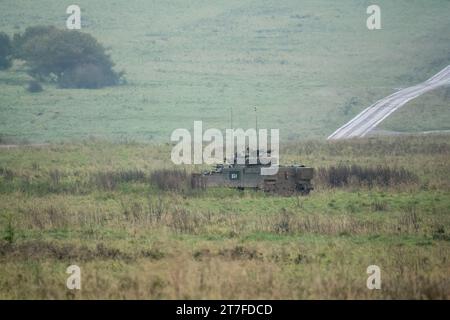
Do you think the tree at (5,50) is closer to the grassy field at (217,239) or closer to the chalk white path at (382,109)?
the chalk white path at (382,109)

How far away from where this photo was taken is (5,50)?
101m

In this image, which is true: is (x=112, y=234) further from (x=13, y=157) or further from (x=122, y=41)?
(x=122, y=41)

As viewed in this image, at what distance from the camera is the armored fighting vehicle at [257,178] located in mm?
31859

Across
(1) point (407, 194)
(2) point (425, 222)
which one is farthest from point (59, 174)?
(2) point (425, 222)

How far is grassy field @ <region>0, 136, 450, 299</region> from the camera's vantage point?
660 inches

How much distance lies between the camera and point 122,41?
11512 centimetres

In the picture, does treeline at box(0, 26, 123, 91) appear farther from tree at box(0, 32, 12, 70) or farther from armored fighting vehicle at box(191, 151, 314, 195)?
armored fighting vehicle at box(191, 151, 314, 195)

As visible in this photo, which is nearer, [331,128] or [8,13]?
[331,128]

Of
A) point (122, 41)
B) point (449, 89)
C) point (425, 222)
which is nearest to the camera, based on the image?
point (425, 222)

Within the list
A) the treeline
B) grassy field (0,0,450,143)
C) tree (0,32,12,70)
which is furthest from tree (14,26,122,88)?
grassy field (0,0,450,143)

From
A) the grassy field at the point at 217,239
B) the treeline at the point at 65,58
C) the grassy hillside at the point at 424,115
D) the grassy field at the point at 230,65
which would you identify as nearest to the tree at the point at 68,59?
the treeline at the point at 65,58

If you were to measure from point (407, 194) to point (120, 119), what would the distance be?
51.7 meters

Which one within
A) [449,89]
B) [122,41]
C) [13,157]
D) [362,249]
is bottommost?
[362,249]

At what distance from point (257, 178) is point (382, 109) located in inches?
2043
